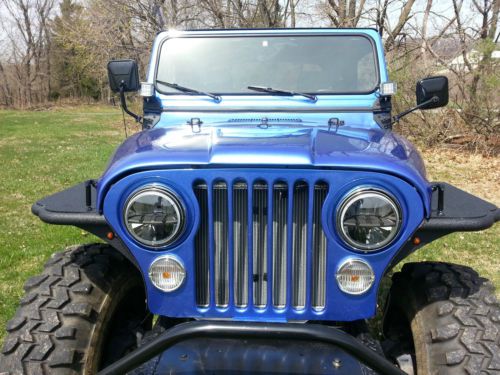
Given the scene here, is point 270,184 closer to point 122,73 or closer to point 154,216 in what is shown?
point 154,216

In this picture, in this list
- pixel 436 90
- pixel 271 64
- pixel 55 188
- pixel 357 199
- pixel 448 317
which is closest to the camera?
pixel 357 199

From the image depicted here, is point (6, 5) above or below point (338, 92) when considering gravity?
above

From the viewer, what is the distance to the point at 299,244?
6.97ft

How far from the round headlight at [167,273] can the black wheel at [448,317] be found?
3.49 feet

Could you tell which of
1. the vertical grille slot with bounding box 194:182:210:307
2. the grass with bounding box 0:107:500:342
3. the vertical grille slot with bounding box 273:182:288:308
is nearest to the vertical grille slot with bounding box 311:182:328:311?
the vertical grille slot with bounding box 273:182:288:308

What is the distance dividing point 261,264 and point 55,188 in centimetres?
704

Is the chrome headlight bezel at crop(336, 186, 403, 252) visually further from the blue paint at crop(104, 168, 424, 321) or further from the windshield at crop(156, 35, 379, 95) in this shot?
the windshield at crop(156, 35, 379, 95)

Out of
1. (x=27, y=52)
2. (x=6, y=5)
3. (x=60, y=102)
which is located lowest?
(x=60, y=102)

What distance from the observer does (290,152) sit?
6.75ft

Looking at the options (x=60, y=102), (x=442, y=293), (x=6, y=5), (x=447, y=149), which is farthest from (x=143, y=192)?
(x=6, y=5)

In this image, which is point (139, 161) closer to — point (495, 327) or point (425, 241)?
point (425, 241)

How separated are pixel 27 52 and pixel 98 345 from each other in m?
43.6

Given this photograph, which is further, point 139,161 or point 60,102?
point 60,102

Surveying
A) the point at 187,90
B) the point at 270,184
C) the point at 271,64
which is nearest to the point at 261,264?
the point at 270,184
